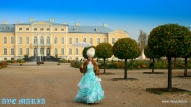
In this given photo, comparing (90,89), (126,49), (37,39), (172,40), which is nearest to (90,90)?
(90,89)

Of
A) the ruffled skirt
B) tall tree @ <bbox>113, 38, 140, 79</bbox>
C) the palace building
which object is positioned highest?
the palace building

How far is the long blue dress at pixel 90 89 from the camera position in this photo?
21.3ft

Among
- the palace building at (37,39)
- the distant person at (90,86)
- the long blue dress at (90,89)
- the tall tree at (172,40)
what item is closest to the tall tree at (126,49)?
the tall tree at (172,40)

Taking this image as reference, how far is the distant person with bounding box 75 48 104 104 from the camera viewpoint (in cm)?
651

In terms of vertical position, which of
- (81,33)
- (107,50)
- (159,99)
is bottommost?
(159,99)

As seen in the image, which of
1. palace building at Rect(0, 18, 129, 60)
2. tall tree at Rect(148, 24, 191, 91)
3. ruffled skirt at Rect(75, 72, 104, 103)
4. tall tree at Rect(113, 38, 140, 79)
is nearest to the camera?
ruffled skirt at Rect(75, 72, 104, 103)

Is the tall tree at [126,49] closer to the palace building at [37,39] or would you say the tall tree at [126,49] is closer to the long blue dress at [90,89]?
the long blue dress at [90,89]

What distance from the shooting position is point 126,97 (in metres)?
7.82

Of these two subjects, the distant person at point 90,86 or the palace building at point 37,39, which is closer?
the distant person at point 90,86

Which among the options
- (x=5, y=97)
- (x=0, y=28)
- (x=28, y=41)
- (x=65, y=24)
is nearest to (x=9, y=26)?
(x=0, y=28)

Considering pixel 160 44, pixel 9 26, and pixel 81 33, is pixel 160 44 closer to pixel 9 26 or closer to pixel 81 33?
pixel 81 33

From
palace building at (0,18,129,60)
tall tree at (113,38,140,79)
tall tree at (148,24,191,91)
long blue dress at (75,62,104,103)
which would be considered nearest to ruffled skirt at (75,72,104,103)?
long blue dress at (75,62,104,103)

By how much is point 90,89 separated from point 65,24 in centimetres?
4811

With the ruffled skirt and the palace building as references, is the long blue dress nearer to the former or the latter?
the ruffled skirt
